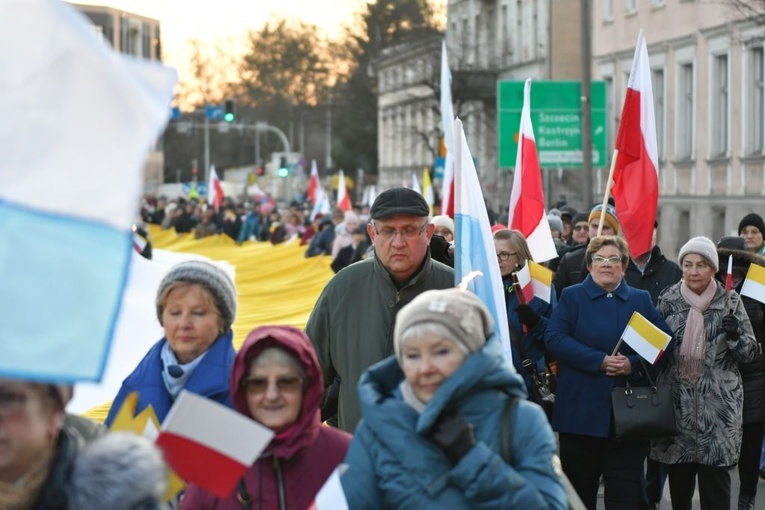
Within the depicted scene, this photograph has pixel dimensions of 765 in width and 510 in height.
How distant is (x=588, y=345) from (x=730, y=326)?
82 centimetres

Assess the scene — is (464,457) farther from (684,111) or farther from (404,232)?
(684,111)

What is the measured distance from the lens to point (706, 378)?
353 inches

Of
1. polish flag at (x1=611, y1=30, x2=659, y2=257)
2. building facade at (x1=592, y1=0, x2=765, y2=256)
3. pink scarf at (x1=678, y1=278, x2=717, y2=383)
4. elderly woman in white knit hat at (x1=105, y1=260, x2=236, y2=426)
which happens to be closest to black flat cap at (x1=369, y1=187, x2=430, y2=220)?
elderly woman in white knit hat at (x1=105, y1=260, x2=236, y2=426)

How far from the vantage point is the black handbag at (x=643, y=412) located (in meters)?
8.43

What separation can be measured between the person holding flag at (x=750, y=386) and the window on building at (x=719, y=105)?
92.3 feet

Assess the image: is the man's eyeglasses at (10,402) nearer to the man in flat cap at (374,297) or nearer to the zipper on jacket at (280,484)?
the zipper on jacket at (280,484)

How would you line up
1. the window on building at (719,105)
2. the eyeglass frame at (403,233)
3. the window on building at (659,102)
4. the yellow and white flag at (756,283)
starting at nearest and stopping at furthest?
the eyeglass frame at (403,233), the yellow and white flag at (756,283), the window on building at (719,105), the window on building at (659,102)

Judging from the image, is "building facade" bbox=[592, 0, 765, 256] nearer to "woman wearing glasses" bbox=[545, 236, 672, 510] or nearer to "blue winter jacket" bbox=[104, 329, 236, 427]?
"woman wearing glasses" bbox=[545, 236, 672, 510]

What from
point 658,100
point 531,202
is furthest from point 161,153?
point 531,202

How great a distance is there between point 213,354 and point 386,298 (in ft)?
3.70

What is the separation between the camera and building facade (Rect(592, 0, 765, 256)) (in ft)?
117

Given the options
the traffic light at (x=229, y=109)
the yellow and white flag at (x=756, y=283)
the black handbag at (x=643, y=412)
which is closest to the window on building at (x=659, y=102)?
the traffic light at (x=229, y=109)

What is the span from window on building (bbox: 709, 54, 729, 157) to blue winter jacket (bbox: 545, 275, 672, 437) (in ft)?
99.2

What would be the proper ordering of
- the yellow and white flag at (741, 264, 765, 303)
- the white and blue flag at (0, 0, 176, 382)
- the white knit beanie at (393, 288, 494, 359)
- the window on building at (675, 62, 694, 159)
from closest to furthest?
1. the white and blue flag at (0, 0, 176, 382)
2. the white knit beanie at (393, 288, 494, 359)
3. the yellow and white flag at (741, 264, 765, 303)
4. the window on building at (675, 62, 694, 159)
